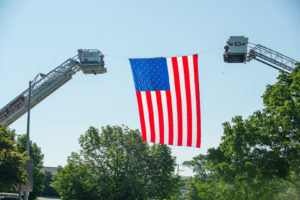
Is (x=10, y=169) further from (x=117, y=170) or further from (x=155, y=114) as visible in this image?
(x=117, y=170)

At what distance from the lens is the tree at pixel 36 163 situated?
5662cm

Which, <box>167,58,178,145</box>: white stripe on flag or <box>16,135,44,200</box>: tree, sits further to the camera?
<box>16,135,44,200</box>: tree

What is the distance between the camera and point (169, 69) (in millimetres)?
16156

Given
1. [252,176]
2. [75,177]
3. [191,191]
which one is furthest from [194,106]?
[191,191]

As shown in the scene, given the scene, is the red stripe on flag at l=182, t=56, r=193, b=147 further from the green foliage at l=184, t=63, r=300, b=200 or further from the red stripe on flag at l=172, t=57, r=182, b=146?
the green foliage at l=184, t=63, r=300, b=200

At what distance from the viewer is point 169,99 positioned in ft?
53.8

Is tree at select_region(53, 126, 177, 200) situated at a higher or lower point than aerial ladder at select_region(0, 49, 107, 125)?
lower

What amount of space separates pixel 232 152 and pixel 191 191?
46075 mm

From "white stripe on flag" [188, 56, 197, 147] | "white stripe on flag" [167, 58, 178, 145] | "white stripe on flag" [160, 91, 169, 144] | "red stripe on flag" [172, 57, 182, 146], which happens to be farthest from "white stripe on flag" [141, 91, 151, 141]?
"white stripe on flag" [188, 56, 197, 147]

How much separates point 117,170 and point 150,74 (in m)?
34.4


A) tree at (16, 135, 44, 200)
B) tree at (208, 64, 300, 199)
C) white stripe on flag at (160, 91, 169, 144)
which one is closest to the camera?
white stripe on flag at (160, 91, 169, 144)

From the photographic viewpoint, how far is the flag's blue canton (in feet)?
52.2

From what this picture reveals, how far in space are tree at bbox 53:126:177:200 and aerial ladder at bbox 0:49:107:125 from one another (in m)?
17.0

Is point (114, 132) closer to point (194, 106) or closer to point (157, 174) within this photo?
point (157, 174)
